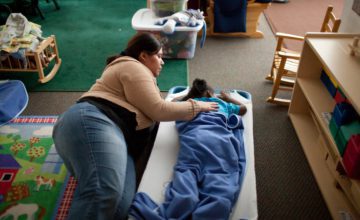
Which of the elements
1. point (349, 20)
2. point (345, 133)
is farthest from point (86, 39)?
point (345, 133)

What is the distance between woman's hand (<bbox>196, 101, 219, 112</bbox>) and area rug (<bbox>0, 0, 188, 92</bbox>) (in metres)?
0.97

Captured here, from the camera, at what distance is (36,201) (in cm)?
161

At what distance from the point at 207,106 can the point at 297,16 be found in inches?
116

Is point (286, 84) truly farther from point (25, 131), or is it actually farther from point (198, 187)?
point (25, 131)

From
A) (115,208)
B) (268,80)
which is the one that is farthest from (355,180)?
(268,80)

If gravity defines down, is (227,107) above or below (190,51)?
above

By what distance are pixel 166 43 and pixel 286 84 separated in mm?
1116

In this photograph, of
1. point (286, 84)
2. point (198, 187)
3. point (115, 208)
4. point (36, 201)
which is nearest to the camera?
point (115, 208)

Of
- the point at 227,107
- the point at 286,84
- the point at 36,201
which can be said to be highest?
the point at 227,107

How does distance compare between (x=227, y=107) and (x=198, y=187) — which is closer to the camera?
(x=198, y=187)

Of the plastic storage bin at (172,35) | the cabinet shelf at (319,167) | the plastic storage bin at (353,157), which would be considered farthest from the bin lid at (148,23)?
the plastic storage bin at (353,157)

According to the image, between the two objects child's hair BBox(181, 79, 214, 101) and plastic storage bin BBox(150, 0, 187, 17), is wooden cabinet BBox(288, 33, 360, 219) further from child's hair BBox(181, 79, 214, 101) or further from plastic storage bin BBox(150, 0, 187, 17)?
plastic storage bin BBox(150, 0, 187, 17)

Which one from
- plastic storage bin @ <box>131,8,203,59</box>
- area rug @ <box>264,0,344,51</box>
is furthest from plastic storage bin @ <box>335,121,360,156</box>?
area rug @ <box>264,0,344,51</box>

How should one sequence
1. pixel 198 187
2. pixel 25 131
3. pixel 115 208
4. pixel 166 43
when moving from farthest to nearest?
pixel 166 43
pixel 25 131
pixel 198 187
pixel 115 208
